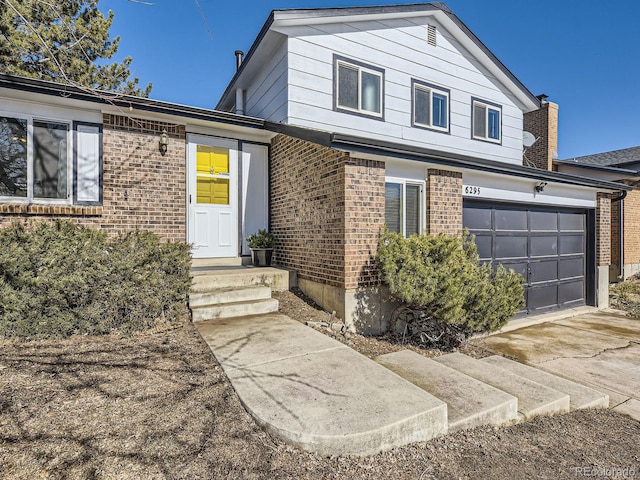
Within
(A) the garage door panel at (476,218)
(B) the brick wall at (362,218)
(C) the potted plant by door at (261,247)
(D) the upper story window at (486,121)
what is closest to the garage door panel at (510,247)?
(A) the garage door panel at (476,218)

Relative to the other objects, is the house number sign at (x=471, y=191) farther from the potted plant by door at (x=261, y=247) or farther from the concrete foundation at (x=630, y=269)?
the concrete foundation at (x=630, y=269)

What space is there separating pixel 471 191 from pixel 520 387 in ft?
13.5

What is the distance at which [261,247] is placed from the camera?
7.30 metres

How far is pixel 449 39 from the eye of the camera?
9.63m

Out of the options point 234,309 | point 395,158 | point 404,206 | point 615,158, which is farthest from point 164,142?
point 615,158

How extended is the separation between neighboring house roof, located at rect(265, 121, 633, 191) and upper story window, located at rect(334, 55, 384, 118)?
205 cm

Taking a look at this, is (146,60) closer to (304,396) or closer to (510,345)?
(304,396)

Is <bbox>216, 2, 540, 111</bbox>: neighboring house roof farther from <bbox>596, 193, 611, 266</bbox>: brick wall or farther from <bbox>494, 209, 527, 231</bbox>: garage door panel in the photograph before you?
<bbox>494, 209, 527, 231</bbox>: garage door panel

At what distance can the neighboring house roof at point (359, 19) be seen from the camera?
7098mm

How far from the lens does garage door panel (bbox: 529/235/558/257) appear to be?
782 cm

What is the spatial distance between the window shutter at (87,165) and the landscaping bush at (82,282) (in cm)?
154

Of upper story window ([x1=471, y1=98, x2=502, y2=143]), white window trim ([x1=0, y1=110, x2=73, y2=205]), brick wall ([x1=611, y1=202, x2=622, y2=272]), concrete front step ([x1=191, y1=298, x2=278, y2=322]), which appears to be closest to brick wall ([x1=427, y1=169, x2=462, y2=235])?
concrete front step ([x1=191, y1=298, x2=278, y2=322])

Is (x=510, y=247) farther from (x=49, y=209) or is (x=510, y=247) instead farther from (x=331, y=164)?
(x=49, y=209)

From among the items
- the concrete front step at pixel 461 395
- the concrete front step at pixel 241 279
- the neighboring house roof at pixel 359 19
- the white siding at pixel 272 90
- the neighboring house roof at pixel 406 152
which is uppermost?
the neighboring house roof at pixel 359 19
